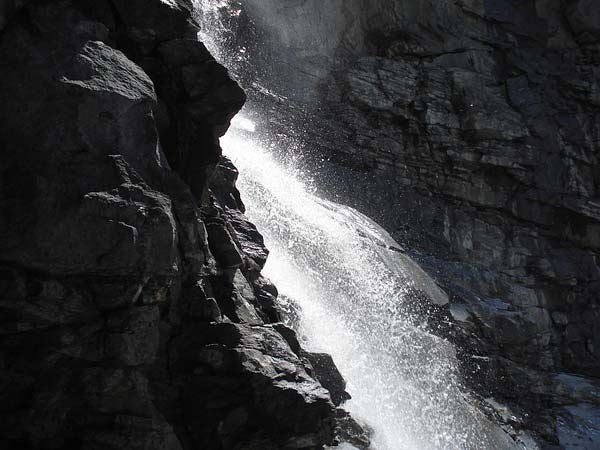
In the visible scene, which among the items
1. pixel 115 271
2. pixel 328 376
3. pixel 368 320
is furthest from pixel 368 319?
pixel 115 271

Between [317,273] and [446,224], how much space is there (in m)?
9.27

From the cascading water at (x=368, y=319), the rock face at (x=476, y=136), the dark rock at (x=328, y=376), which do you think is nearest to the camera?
the dark rock at (x=328, y=376)

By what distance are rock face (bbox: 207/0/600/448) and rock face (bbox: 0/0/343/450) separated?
11903 millimetres

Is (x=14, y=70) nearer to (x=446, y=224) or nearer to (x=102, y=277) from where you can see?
(x=102, y=277)

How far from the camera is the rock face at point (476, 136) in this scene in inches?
748

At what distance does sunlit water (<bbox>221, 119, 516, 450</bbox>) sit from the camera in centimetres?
1008

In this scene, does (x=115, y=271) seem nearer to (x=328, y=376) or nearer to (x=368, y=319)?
(x=328, y=376)

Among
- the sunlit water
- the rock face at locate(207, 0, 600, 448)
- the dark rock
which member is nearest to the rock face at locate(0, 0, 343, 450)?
the dark rock

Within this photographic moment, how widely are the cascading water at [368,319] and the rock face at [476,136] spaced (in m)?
4.24

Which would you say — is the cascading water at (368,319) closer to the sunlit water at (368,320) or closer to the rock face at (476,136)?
the sunlit water at (368,320)

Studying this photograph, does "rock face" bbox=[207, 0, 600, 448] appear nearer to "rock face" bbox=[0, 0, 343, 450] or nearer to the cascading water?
the cascading water

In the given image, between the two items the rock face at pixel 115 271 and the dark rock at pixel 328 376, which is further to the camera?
the dark rock at pixel 328 376

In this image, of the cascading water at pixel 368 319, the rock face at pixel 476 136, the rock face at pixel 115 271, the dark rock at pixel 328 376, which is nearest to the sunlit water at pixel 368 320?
the cascading water at pixel 368 319

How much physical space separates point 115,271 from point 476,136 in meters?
17.8
